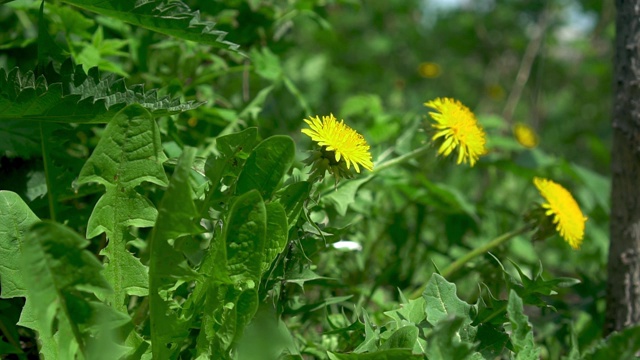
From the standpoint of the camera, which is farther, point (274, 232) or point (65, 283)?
point (274, 232)

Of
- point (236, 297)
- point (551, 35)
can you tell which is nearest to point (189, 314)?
point (236, 297)

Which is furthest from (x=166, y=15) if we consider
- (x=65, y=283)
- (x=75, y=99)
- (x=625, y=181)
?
(x=625, y=181)

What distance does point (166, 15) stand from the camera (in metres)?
1.01

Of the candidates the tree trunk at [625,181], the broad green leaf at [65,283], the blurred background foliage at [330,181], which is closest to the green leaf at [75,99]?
the blurred background foliage at [330,181]

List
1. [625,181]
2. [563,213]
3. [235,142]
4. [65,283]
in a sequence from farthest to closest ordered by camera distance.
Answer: [625,181], [563,213], [235,142], [65,283]

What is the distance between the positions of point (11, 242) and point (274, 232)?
39 cm

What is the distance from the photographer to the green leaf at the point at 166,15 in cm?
100

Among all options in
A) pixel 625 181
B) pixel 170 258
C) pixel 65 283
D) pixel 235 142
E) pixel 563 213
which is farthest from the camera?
pixel 625 181

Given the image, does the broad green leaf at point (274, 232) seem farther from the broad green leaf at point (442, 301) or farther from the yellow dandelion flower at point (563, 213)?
the yellow dandelion flower at point (563, 213)

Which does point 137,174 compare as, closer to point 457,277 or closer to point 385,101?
point 457,277

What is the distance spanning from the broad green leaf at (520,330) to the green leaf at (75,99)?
546mm

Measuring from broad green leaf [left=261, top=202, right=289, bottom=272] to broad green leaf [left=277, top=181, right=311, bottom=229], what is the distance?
56 mm

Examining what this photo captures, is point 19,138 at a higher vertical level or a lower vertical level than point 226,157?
lower

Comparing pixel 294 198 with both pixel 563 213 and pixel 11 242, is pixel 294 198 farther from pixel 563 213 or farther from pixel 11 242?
pixel 563 213
